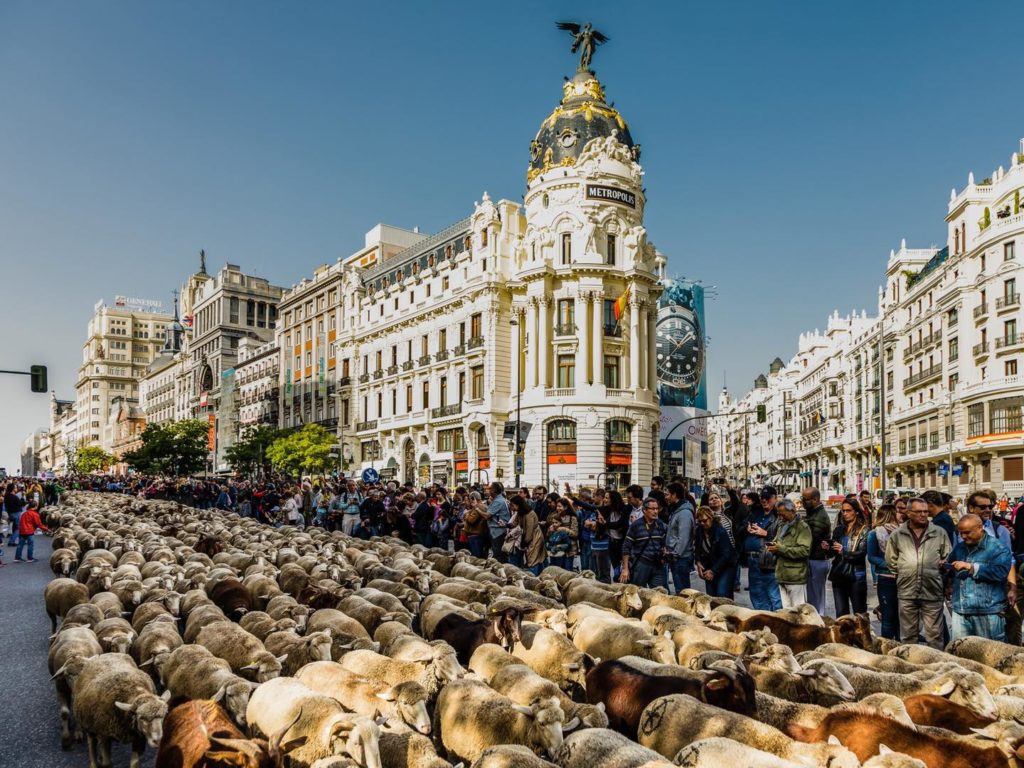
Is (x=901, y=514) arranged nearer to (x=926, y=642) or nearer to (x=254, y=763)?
(x=926, y=642)

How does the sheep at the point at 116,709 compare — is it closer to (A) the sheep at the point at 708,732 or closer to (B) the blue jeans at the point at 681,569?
(A) the sheep at the point at 708,732

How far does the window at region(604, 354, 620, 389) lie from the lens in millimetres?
48062

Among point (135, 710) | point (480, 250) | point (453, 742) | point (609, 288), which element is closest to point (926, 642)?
point (453, 742)

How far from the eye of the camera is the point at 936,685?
20.1 feet

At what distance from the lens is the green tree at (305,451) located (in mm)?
58969

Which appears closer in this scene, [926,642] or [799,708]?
[799,708]

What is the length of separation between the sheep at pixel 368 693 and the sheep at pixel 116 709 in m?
1.11

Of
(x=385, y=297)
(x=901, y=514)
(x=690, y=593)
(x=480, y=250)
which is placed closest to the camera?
(x=690, y=593)

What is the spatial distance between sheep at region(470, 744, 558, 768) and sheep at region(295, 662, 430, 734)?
0.90 metres

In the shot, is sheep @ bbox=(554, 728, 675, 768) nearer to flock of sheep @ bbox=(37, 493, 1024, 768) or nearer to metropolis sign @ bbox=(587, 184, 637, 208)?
flock of sheep @ bbox=(37, 493, 1024, 768)

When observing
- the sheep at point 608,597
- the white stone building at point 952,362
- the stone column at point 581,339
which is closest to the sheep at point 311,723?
the sheep at point 608,597

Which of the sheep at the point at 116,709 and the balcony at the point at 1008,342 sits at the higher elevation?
the balcony at the point at 1008,342

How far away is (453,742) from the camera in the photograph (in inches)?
236

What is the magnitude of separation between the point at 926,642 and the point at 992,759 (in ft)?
14.6
